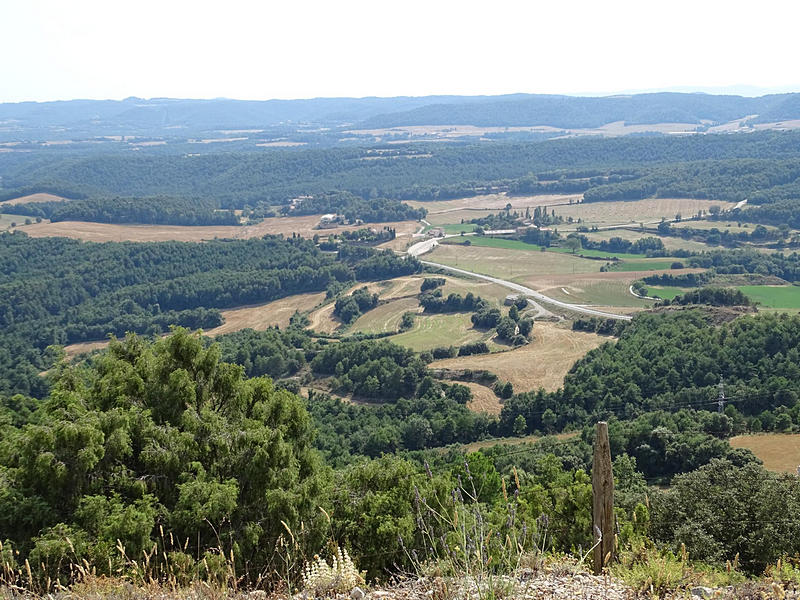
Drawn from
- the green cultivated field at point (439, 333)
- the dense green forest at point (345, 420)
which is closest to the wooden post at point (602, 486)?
the dense green forest at point (345, 420)

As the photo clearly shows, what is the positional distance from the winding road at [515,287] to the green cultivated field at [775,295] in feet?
71.2

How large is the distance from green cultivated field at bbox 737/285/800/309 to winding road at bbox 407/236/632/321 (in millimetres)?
21702

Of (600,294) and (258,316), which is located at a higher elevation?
(600,294)

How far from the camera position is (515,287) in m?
113

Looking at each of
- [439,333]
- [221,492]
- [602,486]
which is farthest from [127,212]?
[602,486]

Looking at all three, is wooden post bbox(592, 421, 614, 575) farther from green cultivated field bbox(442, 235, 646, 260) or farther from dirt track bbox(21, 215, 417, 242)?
dirt track bbox(21, 215, 417, 242)

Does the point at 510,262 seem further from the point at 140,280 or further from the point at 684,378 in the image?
the point at 684,378

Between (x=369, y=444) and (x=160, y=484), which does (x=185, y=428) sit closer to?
(x=160, y=484)

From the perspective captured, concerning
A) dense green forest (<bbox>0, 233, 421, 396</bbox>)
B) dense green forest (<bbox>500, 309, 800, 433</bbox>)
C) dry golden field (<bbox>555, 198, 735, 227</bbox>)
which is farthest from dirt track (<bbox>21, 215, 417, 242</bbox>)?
dense green forest (<bbox>500, 309, 800, 433</bbox>)

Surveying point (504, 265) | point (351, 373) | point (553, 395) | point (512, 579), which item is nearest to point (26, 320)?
point (351, 373)

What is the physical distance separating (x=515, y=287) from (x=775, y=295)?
36.8 m

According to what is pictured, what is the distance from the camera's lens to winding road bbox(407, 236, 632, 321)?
93.6 metres

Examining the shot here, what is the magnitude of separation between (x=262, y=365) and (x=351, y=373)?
1141 centimetres

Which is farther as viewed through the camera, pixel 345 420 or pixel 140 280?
pixel 140 280
